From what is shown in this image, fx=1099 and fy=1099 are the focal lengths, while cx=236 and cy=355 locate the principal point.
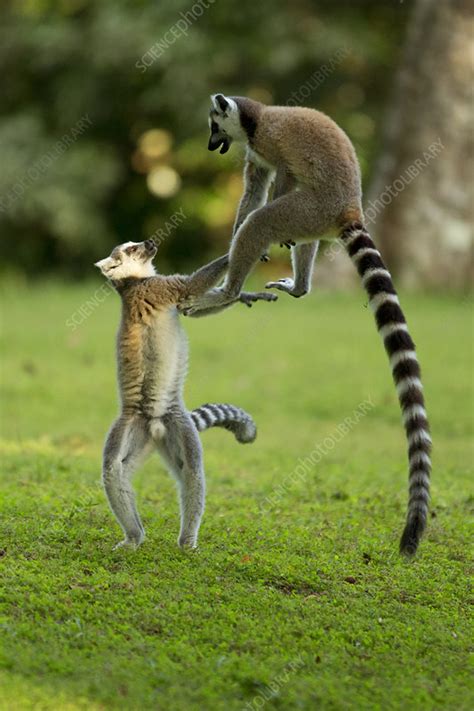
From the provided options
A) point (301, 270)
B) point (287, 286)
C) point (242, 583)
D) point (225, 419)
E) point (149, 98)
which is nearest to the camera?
point (242, 583)

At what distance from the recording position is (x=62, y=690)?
472 cm

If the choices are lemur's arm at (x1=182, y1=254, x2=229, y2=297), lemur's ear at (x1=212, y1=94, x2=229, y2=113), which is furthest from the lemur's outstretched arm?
lemur's ear at (x1=212, y1=94, x2=229, y2=113)

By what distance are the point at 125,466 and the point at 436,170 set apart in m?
16.5

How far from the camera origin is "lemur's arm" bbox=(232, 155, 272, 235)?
7160 mm

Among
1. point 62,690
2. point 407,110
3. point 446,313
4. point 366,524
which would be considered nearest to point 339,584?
point 366,524

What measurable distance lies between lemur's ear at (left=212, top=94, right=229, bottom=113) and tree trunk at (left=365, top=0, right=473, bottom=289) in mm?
14714

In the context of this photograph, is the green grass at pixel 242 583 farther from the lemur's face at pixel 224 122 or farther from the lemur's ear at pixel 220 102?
the lemur's ear at pixel 220 102

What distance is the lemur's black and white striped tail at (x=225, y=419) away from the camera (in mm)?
6566

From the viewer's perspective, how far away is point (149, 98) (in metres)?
26.0

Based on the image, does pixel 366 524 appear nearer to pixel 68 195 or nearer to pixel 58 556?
pixel 58 556

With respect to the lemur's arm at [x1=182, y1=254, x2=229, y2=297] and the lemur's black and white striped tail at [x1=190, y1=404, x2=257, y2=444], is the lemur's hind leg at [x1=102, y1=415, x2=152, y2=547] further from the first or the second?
the lemur's arm at [x1=182, y1=254, x2=229, y2=297]

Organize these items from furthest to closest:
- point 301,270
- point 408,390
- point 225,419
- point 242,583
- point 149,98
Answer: point 149,98 < point 301,270 < point 225,419 < point 242,583 < point 408,390

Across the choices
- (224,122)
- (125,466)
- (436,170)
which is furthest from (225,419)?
(436,170)

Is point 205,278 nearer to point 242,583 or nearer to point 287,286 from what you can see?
point 287,286
